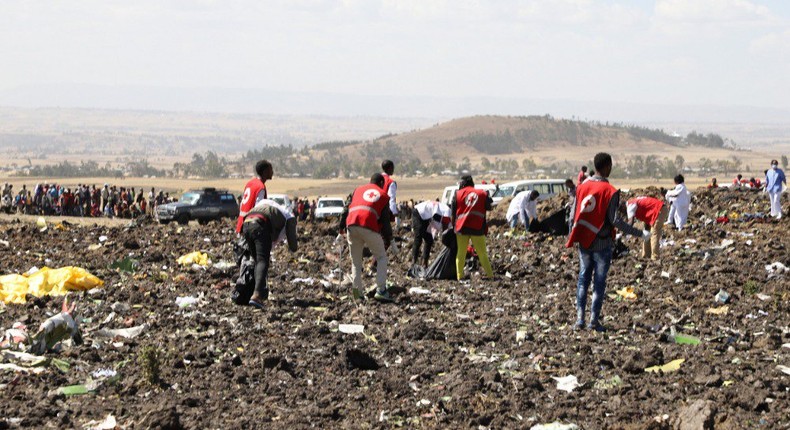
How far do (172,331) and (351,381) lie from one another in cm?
246

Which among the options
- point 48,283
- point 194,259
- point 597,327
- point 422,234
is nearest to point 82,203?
point 194,259

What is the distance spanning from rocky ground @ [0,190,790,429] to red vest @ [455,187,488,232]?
76 cm

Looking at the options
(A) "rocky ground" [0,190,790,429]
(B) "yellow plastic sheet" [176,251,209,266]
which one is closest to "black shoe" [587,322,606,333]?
(A) "rocky ground" [0,190,790,429]

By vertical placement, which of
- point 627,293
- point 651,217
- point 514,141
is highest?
point 651,217

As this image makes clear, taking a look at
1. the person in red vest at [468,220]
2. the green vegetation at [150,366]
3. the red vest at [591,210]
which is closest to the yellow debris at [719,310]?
the red vest at [591,210]

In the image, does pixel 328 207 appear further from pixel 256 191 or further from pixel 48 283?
pixel 256 191

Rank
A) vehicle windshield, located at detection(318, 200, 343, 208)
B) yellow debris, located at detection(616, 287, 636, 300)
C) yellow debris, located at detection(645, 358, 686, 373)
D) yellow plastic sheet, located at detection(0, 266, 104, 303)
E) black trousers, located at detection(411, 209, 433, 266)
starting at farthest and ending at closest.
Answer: vehicle windshield, located at detection(318, 200, 343, 208) < black trousers, located at detection(411, 209, 433, 266) < yellow debris, located at detection(616, 287, 636, 300) < yellow plastic sheet, located at detection(0, 266, 104, 303) < yellow debris, located at detection(645, 358, 686, 373)

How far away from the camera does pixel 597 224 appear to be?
9.91 m

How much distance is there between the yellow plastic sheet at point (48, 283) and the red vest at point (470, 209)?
443cm

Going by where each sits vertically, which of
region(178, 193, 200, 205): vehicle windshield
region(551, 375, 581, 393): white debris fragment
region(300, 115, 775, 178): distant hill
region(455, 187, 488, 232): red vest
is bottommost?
region(300, 115, 775, 178): distant hill

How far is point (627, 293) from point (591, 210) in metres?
3.25

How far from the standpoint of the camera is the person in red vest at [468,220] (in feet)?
45.2

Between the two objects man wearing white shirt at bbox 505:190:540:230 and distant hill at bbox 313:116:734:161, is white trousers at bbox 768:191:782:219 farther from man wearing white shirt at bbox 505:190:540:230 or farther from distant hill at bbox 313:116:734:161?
distant hill at bbox 313:116:734:161

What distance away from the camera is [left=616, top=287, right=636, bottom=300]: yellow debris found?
12658 millimetres
